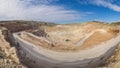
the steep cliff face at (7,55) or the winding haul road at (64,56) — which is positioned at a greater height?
the steep cliff face at (7,55)

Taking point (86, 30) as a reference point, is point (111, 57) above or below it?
above

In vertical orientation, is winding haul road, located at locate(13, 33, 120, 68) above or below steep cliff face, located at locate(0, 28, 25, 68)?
below

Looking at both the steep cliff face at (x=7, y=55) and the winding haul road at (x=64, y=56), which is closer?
the steep cliff face at (x=7, y=55)

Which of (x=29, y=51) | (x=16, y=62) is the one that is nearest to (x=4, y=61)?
(x=16, y=62)

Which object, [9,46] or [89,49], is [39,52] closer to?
[9,46]

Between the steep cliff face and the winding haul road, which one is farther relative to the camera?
the winding haul road

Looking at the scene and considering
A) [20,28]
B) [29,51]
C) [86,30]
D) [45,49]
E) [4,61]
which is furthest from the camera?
[86,30]

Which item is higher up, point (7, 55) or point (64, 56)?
point (7, 55)

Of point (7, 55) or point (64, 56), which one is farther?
point (64, 56)
